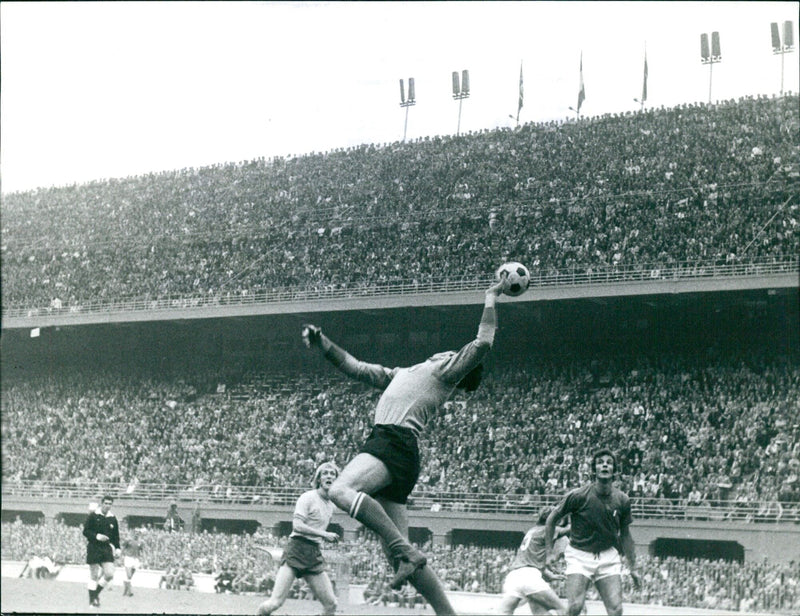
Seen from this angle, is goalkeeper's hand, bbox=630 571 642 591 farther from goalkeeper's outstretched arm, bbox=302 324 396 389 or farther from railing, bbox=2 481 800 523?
railing, bbox=2 481 800 523

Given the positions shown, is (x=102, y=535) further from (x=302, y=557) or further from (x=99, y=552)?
(x=302, y=557)

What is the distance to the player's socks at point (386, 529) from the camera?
5.48 metres

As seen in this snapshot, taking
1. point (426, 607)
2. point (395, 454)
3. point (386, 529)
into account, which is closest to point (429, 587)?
point (386, 529)

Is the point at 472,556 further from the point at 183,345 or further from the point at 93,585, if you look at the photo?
the point at 183,345

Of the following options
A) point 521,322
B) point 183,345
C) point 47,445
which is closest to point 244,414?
point 183,345

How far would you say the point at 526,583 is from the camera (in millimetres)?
9945

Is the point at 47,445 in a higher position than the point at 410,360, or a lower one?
lower

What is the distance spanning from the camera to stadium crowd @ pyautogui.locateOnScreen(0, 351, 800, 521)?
65.8 ft

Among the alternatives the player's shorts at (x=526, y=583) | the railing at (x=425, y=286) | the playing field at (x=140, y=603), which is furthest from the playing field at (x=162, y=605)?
the railing at (x=425, y=286)

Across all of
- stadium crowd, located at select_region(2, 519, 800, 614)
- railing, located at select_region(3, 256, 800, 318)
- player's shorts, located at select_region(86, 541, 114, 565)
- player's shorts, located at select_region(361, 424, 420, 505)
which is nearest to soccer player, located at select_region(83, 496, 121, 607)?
player's shorts, located at select_region(86, 541, 114, 565)

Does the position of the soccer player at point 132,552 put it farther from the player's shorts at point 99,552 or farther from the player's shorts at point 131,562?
the player's shorts at point 99,552

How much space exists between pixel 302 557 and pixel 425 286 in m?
15.3

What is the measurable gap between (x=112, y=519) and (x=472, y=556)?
22.1ft

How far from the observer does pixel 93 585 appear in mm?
15016
